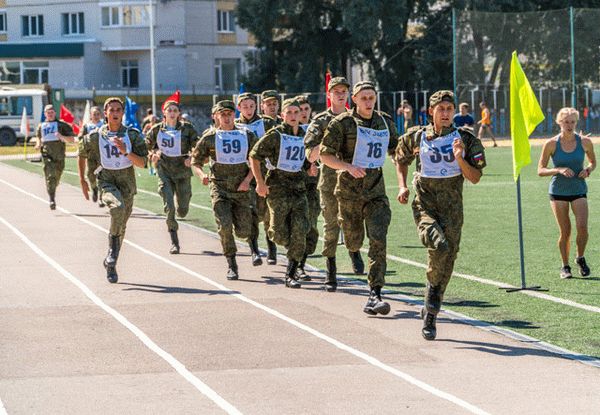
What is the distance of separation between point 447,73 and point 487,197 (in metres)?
37.1

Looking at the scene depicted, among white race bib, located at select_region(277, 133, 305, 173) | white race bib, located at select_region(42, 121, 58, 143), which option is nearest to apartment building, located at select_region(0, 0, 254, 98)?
white race bib, located at select_region(42, 121, 58, 143)

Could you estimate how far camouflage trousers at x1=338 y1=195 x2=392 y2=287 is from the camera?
38.6 ft

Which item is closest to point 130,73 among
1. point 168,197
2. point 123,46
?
point 123,46

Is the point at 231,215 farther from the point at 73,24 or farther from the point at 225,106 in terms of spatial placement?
the point at 73,24

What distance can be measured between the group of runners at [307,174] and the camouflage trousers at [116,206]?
0.01 meters

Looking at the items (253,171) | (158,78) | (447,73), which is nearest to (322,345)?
(253,171)

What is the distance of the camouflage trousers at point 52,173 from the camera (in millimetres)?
25422

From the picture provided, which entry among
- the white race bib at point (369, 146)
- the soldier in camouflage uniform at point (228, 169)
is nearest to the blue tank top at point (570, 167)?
the white race bib at point (369, 146)

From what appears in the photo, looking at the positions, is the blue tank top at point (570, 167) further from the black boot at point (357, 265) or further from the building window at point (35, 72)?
the building window at point (35, 72)

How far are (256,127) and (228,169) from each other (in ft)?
3.52

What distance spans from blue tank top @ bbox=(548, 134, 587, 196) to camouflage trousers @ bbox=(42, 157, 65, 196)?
13.3 metres

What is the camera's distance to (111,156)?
14.9 metres

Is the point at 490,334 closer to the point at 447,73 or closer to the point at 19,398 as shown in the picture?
the point at 19,398

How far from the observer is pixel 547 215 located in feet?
71.8
